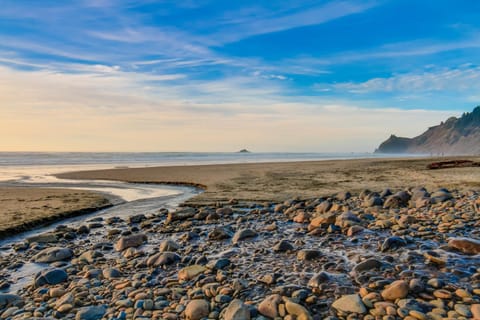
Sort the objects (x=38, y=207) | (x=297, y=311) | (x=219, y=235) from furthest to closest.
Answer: (x=38, y=207) < (x=219, y=235) < (x=297, y=311)

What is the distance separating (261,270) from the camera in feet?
16.7

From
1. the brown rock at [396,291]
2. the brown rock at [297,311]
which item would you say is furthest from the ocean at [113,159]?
the brown rock at [396,291]

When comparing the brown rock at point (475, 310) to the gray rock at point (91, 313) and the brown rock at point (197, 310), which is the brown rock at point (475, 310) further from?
the gray rock at point (91, 313)

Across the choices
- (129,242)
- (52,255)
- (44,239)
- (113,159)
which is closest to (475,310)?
(129,242)

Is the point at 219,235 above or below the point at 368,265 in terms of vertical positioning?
below

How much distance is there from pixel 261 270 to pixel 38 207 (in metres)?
9.02

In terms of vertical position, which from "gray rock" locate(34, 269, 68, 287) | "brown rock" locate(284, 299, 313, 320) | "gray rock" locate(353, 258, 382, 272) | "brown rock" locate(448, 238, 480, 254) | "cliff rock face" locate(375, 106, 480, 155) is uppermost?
"cliff rock face" locate(375, 106, 480, 155)

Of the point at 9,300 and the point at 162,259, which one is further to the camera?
the point at 162,259

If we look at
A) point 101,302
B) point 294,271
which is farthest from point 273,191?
point 101,302

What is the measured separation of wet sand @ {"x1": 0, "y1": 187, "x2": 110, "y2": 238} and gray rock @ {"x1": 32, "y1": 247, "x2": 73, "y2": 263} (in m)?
2.44

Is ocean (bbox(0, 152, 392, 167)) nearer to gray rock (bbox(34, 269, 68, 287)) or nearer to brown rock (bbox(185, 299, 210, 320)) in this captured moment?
gray rock (bbox(34, 269, 68, 287))

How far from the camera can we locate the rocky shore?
A: 12.5ft

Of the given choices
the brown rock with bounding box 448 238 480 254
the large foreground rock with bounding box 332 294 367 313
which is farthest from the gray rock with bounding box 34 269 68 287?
the brown rock with bounding box 448 238 480 254

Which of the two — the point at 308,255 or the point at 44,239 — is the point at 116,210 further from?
the point at 308,255
